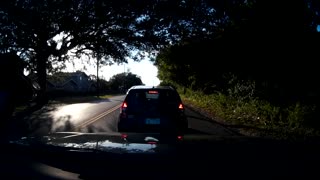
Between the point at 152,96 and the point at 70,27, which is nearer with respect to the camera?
the point at 152,96

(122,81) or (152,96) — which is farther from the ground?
(122,81)

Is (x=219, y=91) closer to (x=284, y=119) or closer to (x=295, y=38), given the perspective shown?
(x=295, y=38)

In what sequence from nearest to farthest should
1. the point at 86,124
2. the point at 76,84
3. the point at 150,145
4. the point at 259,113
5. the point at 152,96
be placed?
the point at 150,145, the point at 152,96, the point at 86,124, the point at 259,113, the point at 76,84

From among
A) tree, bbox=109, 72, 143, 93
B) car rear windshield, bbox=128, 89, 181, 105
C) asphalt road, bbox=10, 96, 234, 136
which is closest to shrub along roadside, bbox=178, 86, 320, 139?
asphalt road, bbox=10, 96, 234, 136

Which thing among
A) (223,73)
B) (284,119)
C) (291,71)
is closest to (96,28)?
(223,73)

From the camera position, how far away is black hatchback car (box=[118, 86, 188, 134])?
10953 millimetres

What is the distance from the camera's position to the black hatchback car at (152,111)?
11.0 m

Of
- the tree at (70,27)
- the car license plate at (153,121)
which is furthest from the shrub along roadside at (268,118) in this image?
the tree at (70,27)

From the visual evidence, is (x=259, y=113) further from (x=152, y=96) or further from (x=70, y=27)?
(x=70, y=27)

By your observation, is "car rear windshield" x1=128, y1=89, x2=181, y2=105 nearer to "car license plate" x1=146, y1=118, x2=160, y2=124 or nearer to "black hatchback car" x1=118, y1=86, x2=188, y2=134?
"black hatchback car" x1=118, y1=86, x2=188, y2=134

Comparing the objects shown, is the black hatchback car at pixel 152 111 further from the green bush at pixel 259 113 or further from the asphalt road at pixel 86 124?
the green bush at pixel 259 113

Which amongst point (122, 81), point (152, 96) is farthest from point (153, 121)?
point (122, 81)

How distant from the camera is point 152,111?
1099 centimetres

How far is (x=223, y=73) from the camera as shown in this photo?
89.9 ft
